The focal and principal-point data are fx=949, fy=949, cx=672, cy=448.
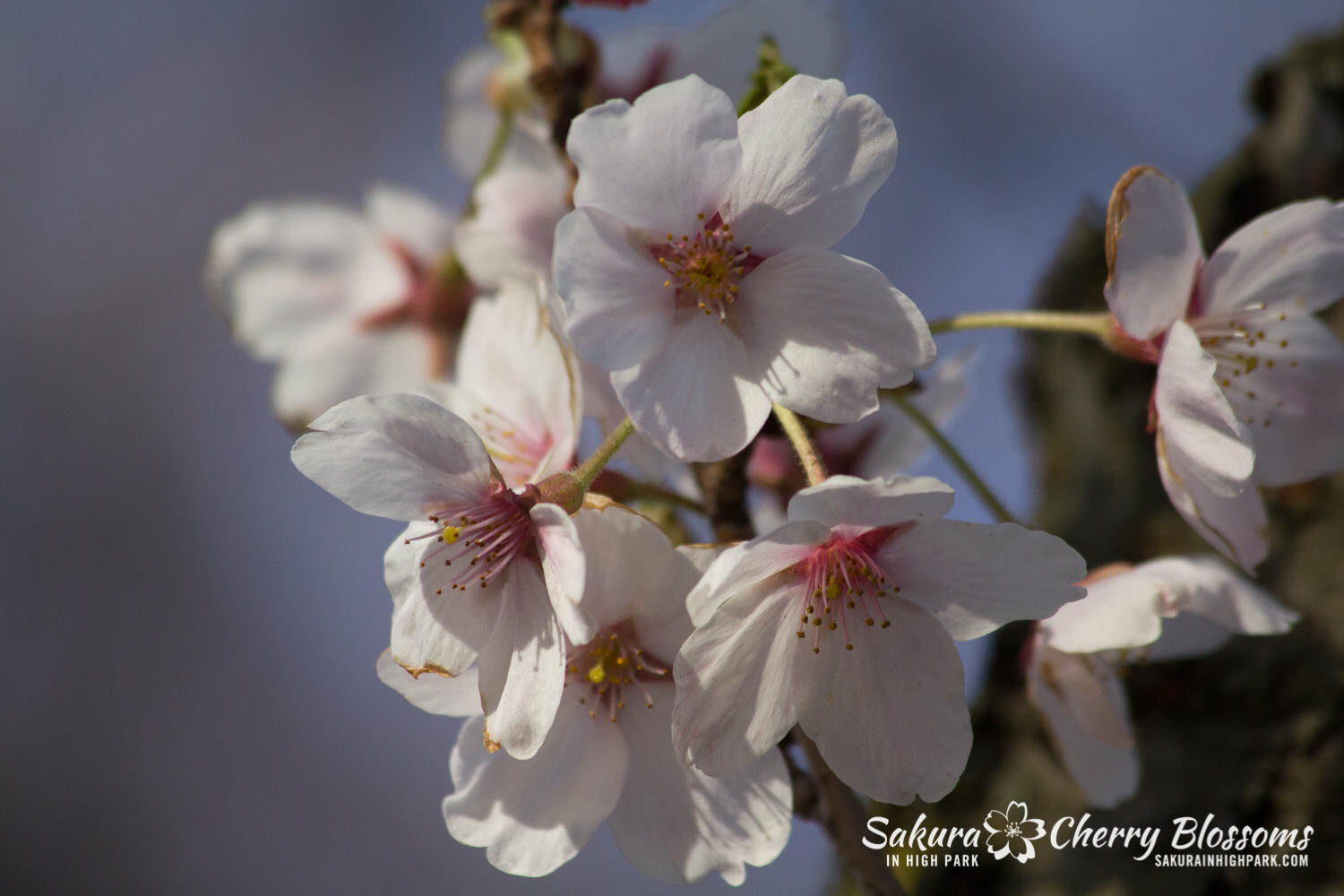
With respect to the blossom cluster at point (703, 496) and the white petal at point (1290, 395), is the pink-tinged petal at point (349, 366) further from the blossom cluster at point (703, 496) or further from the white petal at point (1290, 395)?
the white petal at point (1290, 395)

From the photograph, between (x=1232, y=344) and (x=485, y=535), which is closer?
(x=485, y=535)

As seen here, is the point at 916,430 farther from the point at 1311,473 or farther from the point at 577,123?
the point at 577,123

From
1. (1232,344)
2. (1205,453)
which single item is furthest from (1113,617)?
(1232,344)

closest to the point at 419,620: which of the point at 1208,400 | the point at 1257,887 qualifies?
the point at 1208,400

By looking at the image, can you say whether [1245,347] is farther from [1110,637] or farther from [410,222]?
[410,222]

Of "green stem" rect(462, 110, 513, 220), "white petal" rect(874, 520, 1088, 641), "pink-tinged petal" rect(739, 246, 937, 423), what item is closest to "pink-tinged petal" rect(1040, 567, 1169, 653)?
"white petal" rect(874, 520, 1088, 641)

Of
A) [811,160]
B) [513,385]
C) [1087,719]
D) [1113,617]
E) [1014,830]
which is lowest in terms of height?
[1014,830]

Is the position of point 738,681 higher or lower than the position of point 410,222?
lower

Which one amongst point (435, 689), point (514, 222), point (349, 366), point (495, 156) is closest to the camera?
point (435, 689)
